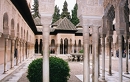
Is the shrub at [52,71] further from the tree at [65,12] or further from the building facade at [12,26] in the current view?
the tree at [65,12]

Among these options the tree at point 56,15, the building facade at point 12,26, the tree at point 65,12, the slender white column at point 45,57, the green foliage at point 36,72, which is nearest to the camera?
the slender white column at point 45,57

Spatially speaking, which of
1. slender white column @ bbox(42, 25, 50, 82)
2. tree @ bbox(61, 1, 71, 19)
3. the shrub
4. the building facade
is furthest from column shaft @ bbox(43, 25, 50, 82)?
tree @ bbox(61, 1, 71, 19)

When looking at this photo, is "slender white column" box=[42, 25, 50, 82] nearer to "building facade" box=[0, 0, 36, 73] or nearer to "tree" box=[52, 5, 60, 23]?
"building facade" box=[0, 0, 36, 73]

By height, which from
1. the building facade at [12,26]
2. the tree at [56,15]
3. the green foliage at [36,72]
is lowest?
the green foliage at [36,72]

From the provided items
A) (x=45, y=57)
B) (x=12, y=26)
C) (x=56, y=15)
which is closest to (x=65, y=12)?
(x=56, y=15)

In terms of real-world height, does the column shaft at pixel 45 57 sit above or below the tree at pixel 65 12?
below

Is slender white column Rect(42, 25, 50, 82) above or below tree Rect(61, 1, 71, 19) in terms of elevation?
below

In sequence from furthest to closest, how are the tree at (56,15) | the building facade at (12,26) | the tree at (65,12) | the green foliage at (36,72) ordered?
the tree at (65,12) < the tree at (56,15) < the building facade at (12,26) < the green foliage at (36,72)

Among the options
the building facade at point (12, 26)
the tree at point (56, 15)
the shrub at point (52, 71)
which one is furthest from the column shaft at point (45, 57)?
the tree at point (56, 15)

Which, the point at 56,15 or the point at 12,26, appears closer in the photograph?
the point at 12,26

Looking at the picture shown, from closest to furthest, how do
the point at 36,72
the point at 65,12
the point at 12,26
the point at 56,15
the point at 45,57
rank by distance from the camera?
the point at 45,57
the point at 36,72
the point at 12,26
the point at 56,15
the point at 65,12

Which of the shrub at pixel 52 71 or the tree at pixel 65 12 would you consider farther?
the tree at pixel 65 12

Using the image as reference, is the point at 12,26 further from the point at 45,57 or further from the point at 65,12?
the point at 65,12

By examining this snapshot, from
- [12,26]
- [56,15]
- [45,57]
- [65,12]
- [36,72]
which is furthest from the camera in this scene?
[65,12]
